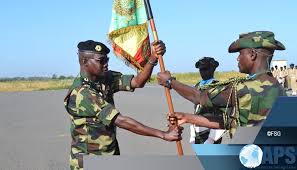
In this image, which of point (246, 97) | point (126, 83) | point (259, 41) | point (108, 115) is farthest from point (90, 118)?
point (259, 41)

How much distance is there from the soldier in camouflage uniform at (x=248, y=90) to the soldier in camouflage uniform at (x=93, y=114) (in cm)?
49

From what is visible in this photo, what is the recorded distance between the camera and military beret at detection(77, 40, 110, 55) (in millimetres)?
4078

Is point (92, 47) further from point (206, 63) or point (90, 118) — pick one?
point (206, 63)

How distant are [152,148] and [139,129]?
6249 millimetres

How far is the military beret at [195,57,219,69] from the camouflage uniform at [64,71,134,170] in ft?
8.18

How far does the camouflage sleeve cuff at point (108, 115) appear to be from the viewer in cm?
371

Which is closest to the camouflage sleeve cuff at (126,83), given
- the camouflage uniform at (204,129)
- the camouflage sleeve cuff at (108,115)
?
the camouflage sleeve cuff at (108,115)

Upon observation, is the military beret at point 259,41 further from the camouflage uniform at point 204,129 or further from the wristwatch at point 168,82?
the camouflage uniform at point 204,129

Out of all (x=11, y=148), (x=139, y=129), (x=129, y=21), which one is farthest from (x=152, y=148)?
(x=139, y=129)

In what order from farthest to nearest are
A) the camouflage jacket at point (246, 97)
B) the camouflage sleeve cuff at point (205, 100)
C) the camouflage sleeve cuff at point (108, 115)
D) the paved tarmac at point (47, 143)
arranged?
the paved tarmac at point (47, 143)
the camouflage sleeve cuff at point (108, 115)
the camouflage sleeve cuff at point (205, 100)
the camouflage jacket at point (246, 97)

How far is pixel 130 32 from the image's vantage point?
4738 millimetres

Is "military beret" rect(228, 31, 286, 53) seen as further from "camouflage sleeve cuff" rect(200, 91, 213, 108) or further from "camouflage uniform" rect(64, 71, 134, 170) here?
"camouflage uniform" rect(64, 71, 134, 170)

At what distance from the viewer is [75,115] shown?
3941 millimetres

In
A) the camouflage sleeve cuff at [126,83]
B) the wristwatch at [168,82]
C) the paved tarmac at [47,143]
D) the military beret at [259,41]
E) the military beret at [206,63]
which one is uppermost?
the military beret at [259,41]
